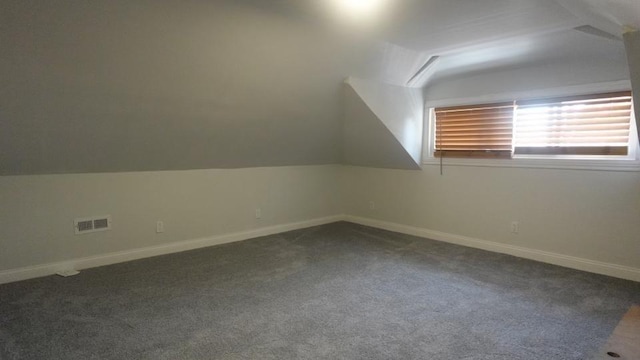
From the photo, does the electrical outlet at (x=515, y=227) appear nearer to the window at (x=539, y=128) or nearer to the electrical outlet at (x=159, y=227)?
the window at (x=539, y=128)

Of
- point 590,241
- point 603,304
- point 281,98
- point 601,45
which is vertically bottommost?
point 603,304

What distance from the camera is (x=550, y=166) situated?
3.47 m

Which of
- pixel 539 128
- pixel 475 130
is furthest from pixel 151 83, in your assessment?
pixel 539 128

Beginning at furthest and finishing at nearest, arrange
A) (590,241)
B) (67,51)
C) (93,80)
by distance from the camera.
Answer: (590,241)
(93,80)
(67,51)

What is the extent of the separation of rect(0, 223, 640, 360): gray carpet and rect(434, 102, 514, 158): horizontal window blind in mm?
1140

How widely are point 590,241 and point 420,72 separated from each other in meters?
2.24

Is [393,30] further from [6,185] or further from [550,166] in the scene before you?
[6,185]

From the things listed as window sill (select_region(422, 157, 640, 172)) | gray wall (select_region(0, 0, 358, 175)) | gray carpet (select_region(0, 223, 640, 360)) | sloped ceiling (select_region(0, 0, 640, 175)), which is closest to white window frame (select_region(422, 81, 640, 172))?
window sill (select_region(422, 157, 640, 172))

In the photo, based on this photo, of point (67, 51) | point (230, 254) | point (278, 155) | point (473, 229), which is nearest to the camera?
point (67, 51)

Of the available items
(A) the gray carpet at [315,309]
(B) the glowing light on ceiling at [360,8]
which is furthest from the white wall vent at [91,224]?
(B) the glowing light on ceiling at [360,8]

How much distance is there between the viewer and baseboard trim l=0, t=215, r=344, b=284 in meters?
3.06

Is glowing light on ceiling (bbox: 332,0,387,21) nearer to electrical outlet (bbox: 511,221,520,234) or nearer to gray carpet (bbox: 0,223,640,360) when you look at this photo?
gray carpet (bbox: 0,223,640,360)

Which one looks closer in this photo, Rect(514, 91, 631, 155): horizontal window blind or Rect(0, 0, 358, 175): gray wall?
Rect(0, 0, 358, 175): gray wall

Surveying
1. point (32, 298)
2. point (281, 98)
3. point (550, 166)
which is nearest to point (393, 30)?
point (281, 98)
